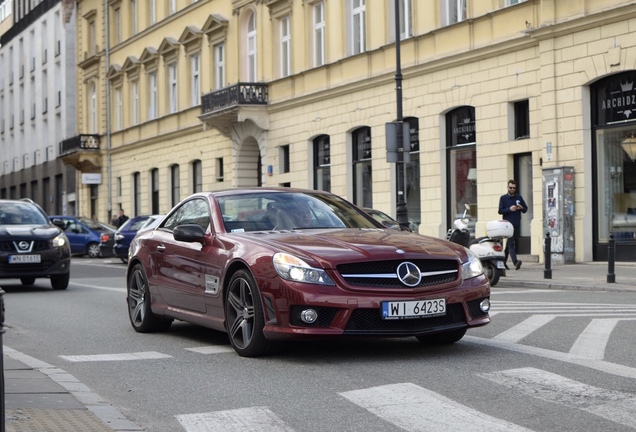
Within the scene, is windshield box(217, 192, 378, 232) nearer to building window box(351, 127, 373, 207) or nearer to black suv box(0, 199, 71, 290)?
black suv box(0, 199, 71, 290)

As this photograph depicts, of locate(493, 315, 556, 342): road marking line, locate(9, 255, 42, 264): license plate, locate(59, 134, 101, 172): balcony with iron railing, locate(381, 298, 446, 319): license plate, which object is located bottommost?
locate(493, 315, 556, 342): road marking line

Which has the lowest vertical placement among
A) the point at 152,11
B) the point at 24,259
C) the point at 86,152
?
the point at 24,259

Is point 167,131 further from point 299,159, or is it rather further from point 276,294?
point 276,294

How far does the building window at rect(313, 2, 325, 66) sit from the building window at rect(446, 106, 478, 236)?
7.35 metres

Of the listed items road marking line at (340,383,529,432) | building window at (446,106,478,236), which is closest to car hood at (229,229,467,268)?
road marking line at (340,383,529,432)

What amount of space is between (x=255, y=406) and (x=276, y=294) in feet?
5.58

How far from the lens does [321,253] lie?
27.7 feet

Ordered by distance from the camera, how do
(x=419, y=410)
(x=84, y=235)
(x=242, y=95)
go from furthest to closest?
(x=84, y=235)
(x=242, y=95)
(x=419, y=410)

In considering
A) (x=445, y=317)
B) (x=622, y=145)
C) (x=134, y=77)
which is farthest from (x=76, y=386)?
(x=134, y=77)

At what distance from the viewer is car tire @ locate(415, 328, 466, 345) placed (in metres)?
9.20

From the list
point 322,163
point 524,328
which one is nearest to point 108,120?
point 322,163

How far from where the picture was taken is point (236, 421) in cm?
637

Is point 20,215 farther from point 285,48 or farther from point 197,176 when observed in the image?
point 197,176

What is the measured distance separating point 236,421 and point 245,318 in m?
2.49
